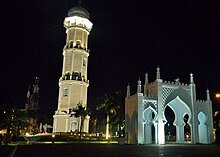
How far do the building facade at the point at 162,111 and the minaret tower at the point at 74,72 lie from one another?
20645 millimetres

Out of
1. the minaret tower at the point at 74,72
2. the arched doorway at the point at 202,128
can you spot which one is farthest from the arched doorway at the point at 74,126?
the arched doorway at the point at 202,128

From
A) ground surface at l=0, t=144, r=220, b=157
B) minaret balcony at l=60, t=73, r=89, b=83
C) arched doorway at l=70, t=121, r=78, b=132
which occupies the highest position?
minaret balcony at l=60, t=73, r=89, b=83

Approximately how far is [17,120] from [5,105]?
92.7 ft

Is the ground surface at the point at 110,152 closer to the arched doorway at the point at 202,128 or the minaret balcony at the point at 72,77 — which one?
the arched doorway at the point at 202,128

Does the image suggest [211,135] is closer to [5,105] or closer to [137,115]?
[137,115]

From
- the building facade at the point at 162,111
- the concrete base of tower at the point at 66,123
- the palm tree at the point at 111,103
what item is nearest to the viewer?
the building facade at the point at 162,111

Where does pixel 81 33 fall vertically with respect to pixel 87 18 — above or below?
below

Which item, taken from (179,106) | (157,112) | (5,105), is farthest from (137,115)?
(5,105)

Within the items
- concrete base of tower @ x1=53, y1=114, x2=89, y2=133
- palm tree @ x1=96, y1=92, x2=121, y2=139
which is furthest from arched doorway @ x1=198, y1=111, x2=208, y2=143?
concrete base of tower @ x1=53, y1=114, x2=89, y2=133

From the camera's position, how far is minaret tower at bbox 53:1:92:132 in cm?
5584

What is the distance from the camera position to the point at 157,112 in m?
35.6

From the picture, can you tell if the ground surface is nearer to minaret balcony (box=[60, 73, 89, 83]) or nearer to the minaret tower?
the minaret tower

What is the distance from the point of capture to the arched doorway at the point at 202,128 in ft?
129

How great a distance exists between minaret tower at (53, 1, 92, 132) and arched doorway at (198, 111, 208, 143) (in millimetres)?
25879
